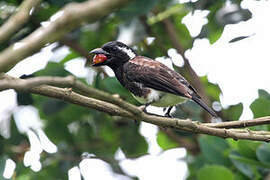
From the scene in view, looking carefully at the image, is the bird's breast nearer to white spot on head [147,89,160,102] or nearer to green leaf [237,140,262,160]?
white spot on head [147,89,160,102]

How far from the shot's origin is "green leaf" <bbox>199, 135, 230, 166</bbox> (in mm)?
4277

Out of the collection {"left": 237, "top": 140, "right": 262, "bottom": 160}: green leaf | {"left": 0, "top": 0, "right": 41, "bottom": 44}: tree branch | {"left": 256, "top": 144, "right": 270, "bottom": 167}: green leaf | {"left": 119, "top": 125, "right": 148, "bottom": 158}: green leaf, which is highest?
{"left": 0, "top": 0, "right": 41, "bottom": 44}: tree branch

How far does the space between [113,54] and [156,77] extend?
55cm

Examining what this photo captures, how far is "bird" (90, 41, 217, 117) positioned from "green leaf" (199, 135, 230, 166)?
415mm

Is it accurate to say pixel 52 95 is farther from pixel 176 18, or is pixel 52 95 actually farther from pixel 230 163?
pixel 176 18

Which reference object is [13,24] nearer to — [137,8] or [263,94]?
[137,8]

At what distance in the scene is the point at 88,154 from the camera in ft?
15.8

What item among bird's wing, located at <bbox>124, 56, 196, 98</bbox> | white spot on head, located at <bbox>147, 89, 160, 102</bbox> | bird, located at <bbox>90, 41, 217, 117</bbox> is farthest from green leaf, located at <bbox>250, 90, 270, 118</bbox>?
white spot on head, located at <bbox>147, 89, 160, 102</bbox>

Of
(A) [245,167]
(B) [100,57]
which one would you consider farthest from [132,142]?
(A) [245,167]

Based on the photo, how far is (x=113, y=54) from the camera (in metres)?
4.45

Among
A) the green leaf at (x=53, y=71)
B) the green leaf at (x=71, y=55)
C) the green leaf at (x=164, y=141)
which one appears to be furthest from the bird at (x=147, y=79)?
the green leaf at (x=164, y=141)

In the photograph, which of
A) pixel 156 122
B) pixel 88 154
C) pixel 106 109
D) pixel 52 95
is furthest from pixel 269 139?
pixel 88 154

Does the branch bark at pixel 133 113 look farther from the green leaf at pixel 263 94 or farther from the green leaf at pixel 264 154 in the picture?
the green leaf at pixel 263 94

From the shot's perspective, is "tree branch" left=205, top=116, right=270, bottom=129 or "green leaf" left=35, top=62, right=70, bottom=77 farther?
"green leaf" left=35, top=62, right=70, bottom=77
